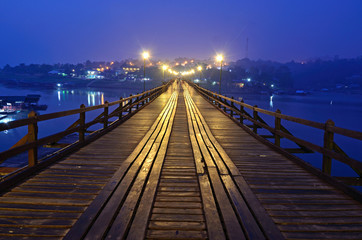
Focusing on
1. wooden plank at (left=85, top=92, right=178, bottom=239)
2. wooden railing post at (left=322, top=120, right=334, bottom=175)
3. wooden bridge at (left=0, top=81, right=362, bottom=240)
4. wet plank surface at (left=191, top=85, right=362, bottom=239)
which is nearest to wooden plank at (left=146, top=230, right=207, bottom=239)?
wooden bridge at (left=0, top=81, right=362, bottom=240)

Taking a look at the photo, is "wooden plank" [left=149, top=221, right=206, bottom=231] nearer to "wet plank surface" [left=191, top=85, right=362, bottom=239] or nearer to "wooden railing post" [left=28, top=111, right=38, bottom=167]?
"wet plank surface" [left=191, top=85, right=362, bottom=239]

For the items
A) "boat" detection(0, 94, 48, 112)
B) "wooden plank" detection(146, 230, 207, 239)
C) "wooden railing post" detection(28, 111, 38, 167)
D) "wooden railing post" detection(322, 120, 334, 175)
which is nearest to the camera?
"wooden plank" detection(146, 230, 207, 239)

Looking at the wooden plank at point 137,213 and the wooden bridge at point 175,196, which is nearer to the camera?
the wooden plank at point 137,213

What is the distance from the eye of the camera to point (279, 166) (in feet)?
20.0

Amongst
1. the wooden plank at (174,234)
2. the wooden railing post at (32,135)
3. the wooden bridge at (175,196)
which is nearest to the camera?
the wooden plank at (174,234)

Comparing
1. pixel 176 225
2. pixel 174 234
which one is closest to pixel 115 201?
pixel 176 225

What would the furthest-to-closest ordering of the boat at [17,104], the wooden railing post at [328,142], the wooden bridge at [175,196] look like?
the boat at [17,104]
the wooden railing post at [328,142]
the wooden bridge at [175,196]

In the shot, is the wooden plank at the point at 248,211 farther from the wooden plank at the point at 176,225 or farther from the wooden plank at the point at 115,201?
the wooden plank at the point at 115,201

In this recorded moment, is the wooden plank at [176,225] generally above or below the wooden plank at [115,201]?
below

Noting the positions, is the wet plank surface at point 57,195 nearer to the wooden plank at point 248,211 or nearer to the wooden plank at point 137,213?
the wooden plank at point 137,213

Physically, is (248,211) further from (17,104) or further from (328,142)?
(17,104)

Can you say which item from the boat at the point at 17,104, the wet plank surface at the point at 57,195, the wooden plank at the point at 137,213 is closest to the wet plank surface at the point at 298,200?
the wooden plank at the point at 137,213

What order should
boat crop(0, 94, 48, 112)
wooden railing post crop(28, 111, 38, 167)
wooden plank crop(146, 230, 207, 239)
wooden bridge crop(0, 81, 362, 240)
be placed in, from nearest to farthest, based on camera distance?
1. wooden plank crop(146, 230, 207, 239)
2. wooden bridge crop(0, 81, 362, 240)
3. wooden railing post crop(28, 111, 38, 167)
4. boat crop(0, 94, 48, 112)

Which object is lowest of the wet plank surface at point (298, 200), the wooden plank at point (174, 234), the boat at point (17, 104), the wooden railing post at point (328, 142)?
the boat at point (17, 104)
